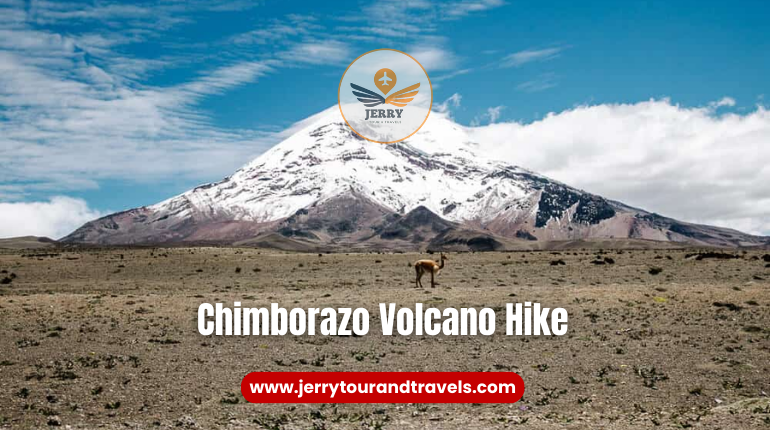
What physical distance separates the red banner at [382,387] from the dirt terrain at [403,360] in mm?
450

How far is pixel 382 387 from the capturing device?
52.1 feet

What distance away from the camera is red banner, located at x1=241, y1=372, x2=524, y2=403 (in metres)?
14.9

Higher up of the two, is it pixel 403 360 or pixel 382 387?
pixel 403 360

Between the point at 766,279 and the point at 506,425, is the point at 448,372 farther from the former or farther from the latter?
the point at 766,279

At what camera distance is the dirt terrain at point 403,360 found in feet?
44.1

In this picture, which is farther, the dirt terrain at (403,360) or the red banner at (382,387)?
the red banner at (382,387)

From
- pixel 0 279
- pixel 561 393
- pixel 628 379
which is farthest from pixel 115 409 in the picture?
pixel 0 279

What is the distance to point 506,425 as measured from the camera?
12898mm

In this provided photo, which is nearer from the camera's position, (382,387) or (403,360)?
(382,387)

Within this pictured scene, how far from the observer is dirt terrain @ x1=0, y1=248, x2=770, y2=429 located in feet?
44.1

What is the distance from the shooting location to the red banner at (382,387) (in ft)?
49.0

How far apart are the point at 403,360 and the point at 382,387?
2.47m

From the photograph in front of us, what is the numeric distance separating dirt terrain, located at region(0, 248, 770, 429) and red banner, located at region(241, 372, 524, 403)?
45 cm

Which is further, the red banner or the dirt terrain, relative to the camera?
the red banner
